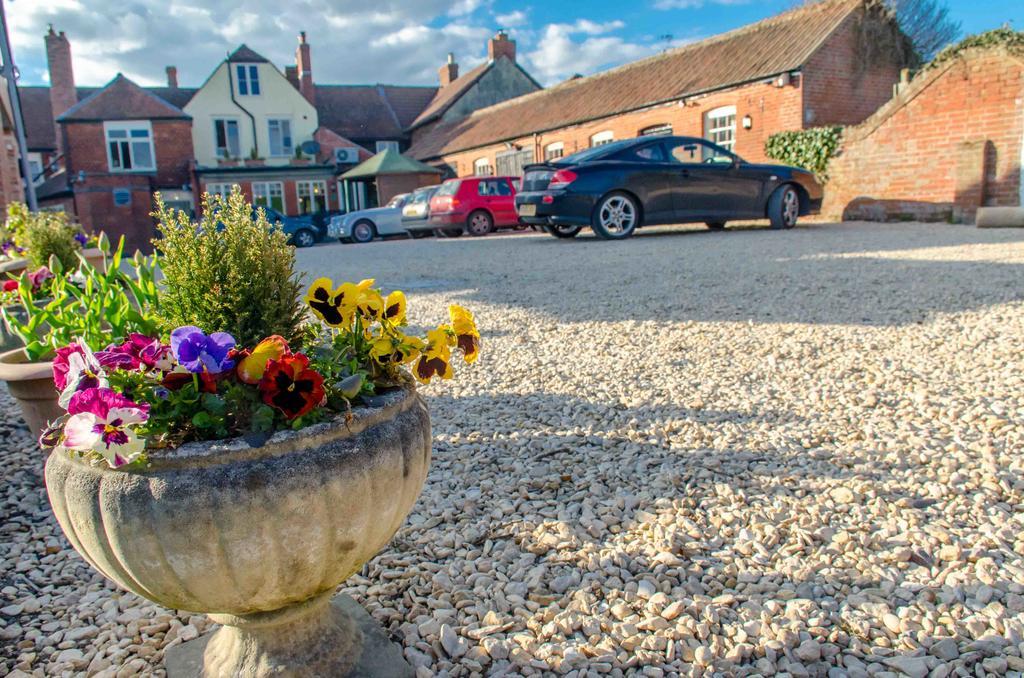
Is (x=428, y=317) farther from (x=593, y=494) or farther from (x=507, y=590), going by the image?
(x=507, y=590)

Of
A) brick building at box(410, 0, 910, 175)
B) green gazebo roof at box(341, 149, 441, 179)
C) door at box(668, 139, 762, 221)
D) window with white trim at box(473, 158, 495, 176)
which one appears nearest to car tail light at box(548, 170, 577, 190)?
door at box(668, 139, 762, 221)

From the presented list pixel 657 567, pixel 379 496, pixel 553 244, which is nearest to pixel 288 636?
pixel 379 496

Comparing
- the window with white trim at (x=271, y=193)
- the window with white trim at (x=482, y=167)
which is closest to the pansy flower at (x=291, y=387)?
the window with white trim at (x=482, y=167)

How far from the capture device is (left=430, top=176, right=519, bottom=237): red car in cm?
1716

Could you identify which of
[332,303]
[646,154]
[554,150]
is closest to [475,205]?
[646,154]

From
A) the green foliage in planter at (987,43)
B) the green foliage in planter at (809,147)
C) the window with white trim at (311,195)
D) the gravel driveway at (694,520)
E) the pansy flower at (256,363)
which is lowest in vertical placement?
→ the gravel driveway at (694,520)

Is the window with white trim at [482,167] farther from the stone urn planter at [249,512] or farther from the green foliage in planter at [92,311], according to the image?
the stone urn planter at [249,512]

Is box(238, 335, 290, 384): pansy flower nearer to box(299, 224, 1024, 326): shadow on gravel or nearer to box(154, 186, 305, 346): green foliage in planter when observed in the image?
box(154, 186, 305, 346): green foliage in planter

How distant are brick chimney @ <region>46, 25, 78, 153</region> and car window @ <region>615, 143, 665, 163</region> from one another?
112 ft

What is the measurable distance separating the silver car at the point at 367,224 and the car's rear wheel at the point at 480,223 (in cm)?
354

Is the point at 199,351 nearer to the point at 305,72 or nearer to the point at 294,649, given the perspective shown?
the point at 294,649

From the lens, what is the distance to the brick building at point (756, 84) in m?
17.2

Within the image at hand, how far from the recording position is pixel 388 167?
92.9 feet

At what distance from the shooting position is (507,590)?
2.17 metres
